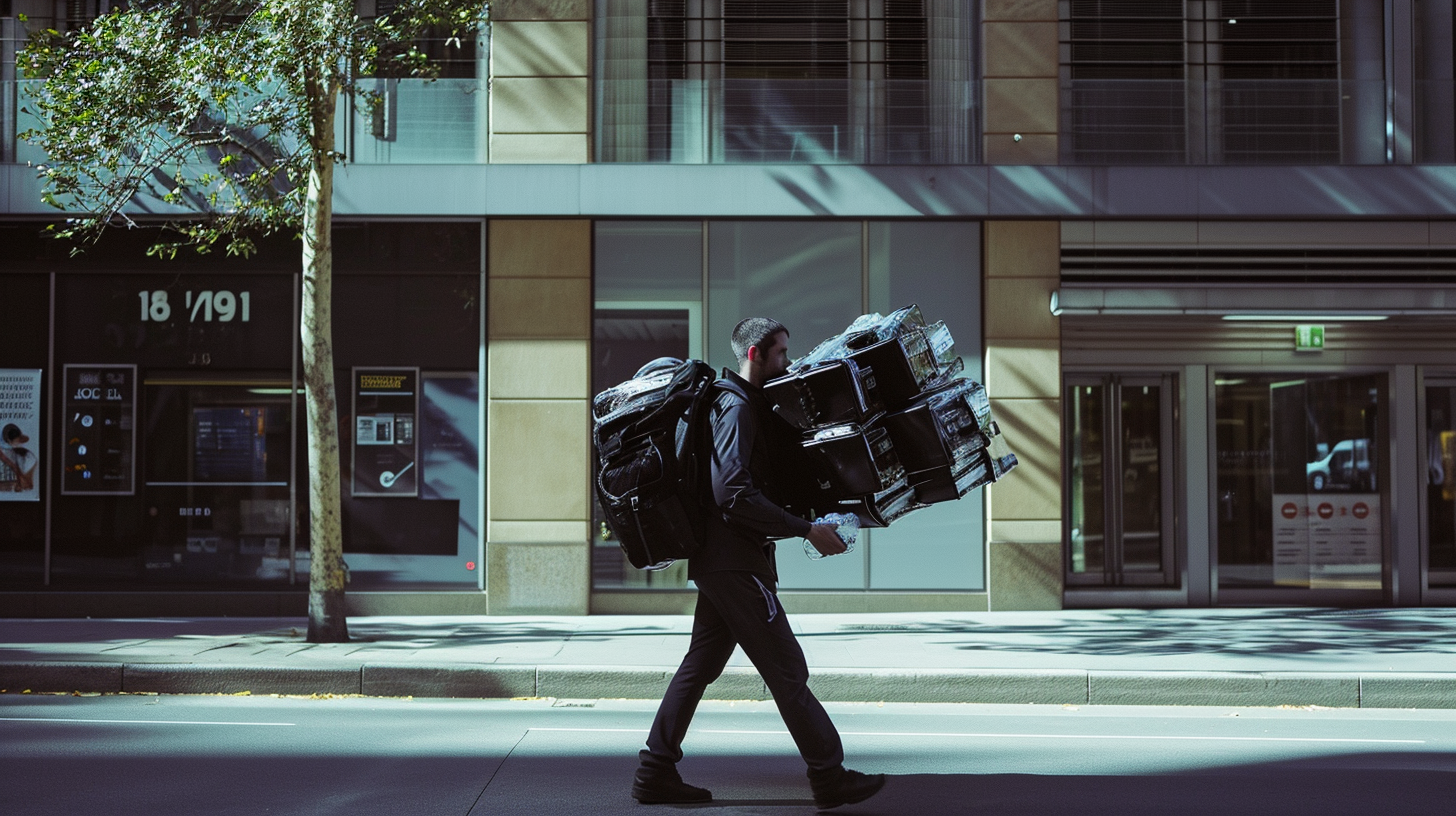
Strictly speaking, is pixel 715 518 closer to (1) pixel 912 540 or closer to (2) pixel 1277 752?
(2) pixel 1277 752

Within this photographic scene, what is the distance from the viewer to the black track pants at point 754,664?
16.6ft

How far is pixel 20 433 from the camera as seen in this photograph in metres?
13.3

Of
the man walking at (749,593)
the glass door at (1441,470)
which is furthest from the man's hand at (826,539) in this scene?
the glass door at (1441,470)

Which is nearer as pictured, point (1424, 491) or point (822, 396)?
point (822, 396)

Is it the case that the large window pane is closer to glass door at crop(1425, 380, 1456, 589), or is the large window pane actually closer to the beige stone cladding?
the beige stone cladding

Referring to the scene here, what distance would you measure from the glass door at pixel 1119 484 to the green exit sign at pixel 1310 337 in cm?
137

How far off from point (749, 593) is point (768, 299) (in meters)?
8.44

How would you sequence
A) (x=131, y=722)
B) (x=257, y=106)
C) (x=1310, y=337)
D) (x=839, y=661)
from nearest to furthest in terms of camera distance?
1. (x=131, y=722)
2. (x=839, y=661)
3. (x=257, y=106)
4. (x=1310, y=337)

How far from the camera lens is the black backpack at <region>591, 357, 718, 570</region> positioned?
16.8 ft

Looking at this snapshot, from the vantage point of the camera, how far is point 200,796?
18.5 feet

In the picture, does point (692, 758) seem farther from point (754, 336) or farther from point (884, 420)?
point (754, 336)

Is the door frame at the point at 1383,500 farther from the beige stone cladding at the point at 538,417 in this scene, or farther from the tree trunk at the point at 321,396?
the tree trunk at the point at 321,396

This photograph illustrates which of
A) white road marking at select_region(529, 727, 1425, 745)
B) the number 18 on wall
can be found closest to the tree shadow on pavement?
white road marking at select_region(529, 727, 1425, 745)

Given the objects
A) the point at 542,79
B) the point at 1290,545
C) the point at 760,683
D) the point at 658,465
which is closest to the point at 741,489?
the point at 658,465
